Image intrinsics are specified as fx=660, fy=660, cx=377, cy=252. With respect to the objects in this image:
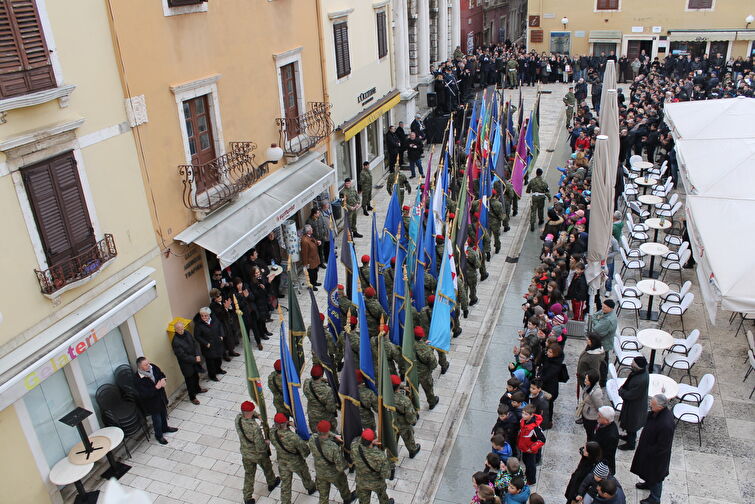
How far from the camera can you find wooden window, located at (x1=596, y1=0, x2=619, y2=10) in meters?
37.3

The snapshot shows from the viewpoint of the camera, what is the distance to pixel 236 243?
41.8ft

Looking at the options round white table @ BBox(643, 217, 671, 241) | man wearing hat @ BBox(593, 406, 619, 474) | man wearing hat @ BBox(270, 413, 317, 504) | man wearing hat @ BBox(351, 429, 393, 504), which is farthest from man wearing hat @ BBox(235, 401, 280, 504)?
round white table @ BBox(643, 217, 671, 241)

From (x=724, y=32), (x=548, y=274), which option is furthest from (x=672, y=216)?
(x=724, y=32)

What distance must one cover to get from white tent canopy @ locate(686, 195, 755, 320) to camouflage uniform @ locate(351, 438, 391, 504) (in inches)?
226

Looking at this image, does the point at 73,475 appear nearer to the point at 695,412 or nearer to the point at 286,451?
the point at 286,451

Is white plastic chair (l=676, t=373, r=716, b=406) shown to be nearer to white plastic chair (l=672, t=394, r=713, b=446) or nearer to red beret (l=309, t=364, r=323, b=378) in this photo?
white plastic chair (l=672, t=394, r=713, b=446)

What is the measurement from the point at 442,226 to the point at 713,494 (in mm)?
7955

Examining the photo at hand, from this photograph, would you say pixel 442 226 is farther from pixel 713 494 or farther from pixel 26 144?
pixel 26 144

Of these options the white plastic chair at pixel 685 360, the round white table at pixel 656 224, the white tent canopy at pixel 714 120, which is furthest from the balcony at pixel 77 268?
the white tent canopy at pixel 714 120

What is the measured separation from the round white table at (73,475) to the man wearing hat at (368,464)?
4.17 metres

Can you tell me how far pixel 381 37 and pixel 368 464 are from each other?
17.8 m

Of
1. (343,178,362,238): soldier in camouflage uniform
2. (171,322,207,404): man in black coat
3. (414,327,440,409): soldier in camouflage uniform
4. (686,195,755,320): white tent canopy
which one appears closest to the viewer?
(686,195,755,320): white tent canopy

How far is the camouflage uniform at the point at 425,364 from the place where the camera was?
36.1ft

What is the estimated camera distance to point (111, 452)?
10664mm
